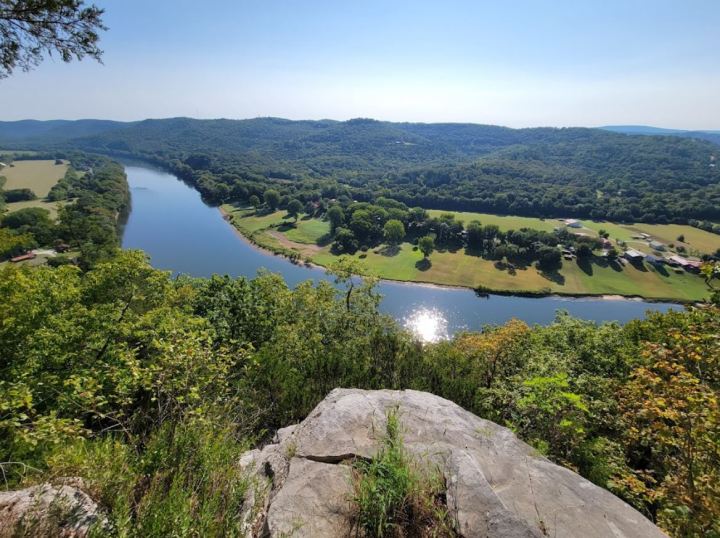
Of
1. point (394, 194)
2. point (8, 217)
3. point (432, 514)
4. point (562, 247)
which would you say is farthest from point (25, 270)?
point (394, 194)

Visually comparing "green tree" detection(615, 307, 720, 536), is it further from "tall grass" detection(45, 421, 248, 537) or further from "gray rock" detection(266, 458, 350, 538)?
"tall grass" detection(45, 421, 248, 537)

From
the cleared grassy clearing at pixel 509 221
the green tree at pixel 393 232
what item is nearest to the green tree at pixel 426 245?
the green tree at pixel 393 232

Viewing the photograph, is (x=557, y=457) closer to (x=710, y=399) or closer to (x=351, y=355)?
(x=710, y=399)

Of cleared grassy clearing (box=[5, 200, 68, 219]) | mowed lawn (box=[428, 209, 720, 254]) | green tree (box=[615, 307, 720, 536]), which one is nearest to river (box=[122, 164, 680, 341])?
cleared grassy clearing (box=[5, 200, 68, 219])

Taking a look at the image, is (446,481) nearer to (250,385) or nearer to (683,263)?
(250,385)

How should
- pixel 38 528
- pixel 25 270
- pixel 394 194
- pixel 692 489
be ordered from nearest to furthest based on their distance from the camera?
pixel 38 528 → pixel 692 489 → pixel 25 270 → pixel 394 194

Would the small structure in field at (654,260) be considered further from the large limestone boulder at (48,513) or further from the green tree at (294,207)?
the large limestone boulder at (48,513)
